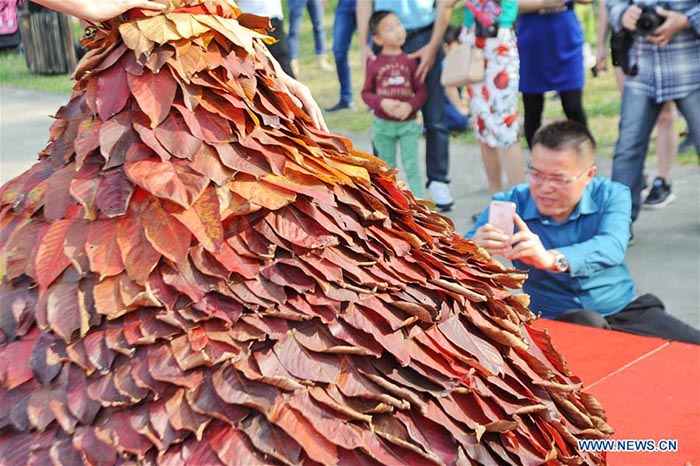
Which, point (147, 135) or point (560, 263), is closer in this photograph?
point (147, 135)

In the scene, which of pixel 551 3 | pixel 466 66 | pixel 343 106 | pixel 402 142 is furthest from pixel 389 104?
pixel 343 106

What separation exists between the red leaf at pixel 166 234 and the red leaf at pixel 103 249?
5cm

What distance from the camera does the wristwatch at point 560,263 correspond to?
9.83 feet

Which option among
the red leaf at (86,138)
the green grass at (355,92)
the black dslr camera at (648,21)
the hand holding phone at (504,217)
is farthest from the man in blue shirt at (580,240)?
the green grass at (355,92)

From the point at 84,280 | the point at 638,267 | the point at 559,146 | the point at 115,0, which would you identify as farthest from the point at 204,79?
the point at 638,267

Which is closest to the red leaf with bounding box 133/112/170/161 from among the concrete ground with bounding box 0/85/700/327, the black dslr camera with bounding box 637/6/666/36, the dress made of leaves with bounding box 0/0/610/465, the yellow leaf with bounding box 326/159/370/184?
the dress made of leaves with bounding box 0/0/610/465

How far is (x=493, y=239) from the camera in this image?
2.74 m

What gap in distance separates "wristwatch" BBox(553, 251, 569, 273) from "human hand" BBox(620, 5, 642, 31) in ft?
6.23

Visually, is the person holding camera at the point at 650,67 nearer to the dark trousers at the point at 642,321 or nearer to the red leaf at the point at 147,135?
the dark trousers at the point at 642,321

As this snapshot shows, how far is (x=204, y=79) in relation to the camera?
1.39m

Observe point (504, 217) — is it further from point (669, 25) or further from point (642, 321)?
point (669, 25)

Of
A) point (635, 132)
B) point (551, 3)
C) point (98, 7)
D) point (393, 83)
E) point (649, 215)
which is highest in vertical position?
point (98, 7)

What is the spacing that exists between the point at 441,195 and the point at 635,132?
130cm

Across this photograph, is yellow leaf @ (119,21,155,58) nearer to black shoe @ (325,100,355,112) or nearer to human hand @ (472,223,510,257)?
human hand @ (472,223,510,257)
